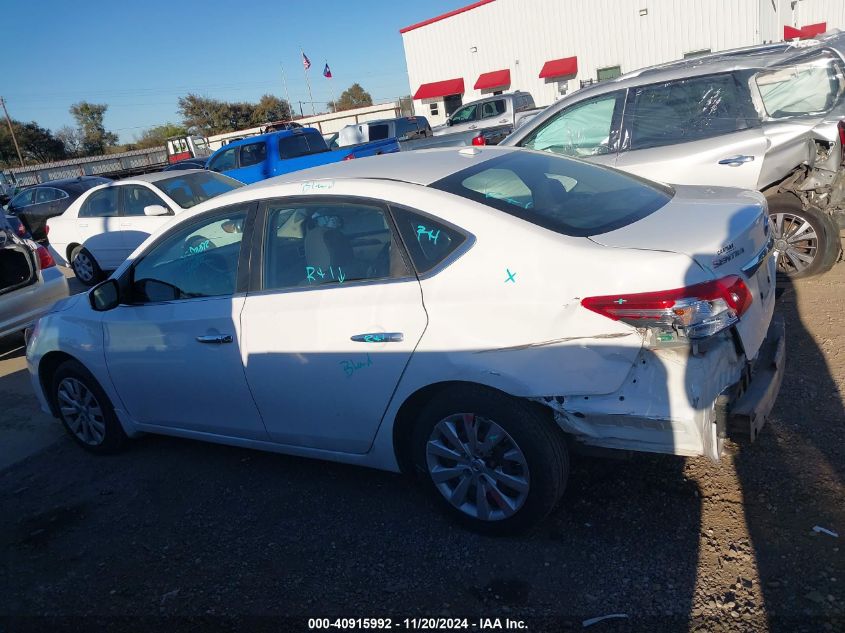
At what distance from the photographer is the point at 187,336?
11.8ft

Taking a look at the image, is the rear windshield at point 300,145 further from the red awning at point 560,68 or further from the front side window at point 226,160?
the red awning at point 560,68

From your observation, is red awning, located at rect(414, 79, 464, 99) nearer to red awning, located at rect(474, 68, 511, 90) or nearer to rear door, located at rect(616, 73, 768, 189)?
red awning, located at rect(474, 68, 511, 90)

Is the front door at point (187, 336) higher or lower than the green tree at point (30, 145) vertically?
lower

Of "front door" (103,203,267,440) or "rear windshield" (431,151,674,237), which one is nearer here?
"rear windshield" (431,151,674,237)

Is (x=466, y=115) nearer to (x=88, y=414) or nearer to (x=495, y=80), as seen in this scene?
(x=495, y=80)

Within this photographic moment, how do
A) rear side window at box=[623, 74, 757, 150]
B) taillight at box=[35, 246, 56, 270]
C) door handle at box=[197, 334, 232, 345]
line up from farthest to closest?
taillight at box=[35, 246, 56, 270], rear side window at box=[623, 74, 757, 150], door handle at box=[197, 334, 232, 345]

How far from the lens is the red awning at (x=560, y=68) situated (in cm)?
2970


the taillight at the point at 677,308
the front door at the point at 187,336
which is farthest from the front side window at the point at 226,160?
the taillight at the point at 677,308

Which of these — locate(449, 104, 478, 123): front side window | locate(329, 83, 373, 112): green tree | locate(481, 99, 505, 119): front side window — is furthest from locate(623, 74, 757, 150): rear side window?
locate(329, 83, 373, 112): green tree

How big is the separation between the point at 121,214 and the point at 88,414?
627 cm

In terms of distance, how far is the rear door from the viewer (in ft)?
17.5

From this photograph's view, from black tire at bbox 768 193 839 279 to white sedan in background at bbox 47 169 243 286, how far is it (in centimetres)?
733

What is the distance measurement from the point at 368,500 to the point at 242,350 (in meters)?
1.04

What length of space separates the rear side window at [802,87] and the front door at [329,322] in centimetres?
412
